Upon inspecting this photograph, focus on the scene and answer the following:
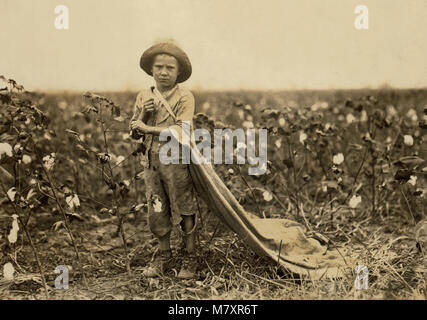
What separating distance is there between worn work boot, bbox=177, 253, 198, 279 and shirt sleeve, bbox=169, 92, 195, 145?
96 centimetres

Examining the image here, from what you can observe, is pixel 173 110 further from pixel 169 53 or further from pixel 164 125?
pixel 169 53

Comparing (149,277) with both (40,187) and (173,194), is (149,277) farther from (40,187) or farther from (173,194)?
(40,187)

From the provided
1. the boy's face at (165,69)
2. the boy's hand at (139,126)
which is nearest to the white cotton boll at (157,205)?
the boy's hand at (139,126)

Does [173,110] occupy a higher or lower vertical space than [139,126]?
higher

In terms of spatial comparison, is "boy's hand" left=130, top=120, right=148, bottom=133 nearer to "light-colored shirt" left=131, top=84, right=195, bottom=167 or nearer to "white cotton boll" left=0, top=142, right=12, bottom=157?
"light-colored shirt" left=131, top=84, right=195, bottom=167

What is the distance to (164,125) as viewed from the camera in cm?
A: 392

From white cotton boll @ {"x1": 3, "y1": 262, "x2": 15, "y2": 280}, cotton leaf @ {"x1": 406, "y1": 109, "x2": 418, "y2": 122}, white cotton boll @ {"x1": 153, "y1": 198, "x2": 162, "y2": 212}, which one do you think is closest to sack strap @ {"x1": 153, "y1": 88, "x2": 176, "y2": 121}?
white cotton boll @ {"x1": 153, "y1": 198, "x2": 162, "y2": 212}

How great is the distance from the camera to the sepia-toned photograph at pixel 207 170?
3.96 m

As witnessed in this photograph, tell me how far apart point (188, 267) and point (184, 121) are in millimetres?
1167

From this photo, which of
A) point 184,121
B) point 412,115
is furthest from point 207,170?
point 412,115

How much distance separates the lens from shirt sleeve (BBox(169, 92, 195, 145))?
382 centimetres

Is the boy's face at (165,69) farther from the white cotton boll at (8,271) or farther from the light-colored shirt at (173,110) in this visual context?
the white cotton boll at (8,271)

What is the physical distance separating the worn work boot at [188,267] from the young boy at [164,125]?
313 millimetres

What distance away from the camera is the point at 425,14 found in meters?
4.79
